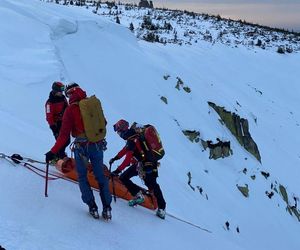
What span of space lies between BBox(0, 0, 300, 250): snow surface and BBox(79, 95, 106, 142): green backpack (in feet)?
3.91

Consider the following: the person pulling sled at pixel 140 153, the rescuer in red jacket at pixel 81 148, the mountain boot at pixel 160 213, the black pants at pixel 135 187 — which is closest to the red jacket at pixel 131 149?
the person pulling sled at pixel 140 153

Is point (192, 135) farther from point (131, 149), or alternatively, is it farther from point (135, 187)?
point (131, 149)

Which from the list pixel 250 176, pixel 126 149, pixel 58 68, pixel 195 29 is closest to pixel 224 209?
pixel 250 176

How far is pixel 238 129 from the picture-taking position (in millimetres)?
20000

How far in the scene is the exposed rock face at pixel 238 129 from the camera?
19703mm

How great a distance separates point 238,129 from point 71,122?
47.2 ft

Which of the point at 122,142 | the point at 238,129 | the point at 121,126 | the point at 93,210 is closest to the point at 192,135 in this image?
the point at 238,129

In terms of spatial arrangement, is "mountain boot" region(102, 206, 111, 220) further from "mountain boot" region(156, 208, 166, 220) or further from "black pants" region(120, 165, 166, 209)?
"mountain boot" region(156, 208, 166, 220)

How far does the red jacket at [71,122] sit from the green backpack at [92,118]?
0.12m

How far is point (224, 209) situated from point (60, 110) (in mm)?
7612

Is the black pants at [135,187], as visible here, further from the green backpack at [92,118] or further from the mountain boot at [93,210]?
the green backpack at [92,118]

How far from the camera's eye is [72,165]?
818 centimetres

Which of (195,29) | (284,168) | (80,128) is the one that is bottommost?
(284,168)

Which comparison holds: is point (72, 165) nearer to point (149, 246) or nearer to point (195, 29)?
point (149, 246)
